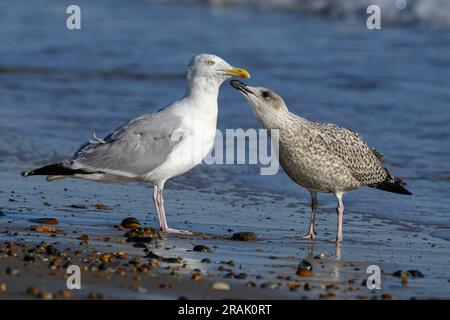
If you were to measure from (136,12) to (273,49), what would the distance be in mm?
6716

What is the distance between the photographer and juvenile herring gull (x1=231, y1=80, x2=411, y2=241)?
786 cm

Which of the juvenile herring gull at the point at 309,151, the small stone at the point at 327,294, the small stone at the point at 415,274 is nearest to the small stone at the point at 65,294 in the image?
the small stone at the point at 327,294

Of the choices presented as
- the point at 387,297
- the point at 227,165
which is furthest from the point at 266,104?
the point at 227,165

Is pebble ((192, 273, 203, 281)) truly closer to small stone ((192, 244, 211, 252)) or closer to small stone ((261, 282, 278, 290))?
small stone ((261, 282, 278, 290))

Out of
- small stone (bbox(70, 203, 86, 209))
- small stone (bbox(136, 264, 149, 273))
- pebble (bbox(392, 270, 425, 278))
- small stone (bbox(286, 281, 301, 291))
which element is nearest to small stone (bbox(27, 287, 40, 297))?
small stone (bbox(136, 264, 149, 273))

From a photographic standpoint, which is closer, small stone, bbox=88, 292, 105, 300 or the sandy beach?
small stone, bbox=88, 292, 105, 300

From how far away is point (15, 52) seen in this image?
59.4ft

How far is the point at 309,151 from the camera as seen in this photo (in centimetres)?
788

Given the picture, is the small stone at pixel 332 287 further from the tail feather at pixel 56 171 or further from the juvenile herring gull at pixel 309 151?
the tail feather at pixel 56 171


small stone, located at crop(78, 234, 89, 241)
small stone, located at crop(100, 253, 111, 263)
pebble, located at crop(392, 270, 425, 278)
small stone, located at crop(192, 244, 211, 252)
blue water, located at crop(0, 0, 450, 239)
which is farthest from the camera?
blue water, located at crop(0, 0, 450, 239)

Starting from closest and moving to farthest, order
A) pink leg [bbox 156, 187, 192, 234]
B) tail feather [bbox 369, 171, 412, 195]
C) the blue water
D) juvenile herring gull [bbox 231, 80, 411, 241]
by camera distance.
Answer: pink leg [bbox 156, 187, 192, 234], juvenile herring gull [bbox 231, 80, 411, 241], tail feather [bbox 369, 171, 412, 195], the blue water

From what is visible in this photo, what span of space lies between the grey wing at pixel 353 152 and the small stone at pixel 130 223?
64.6 inches
